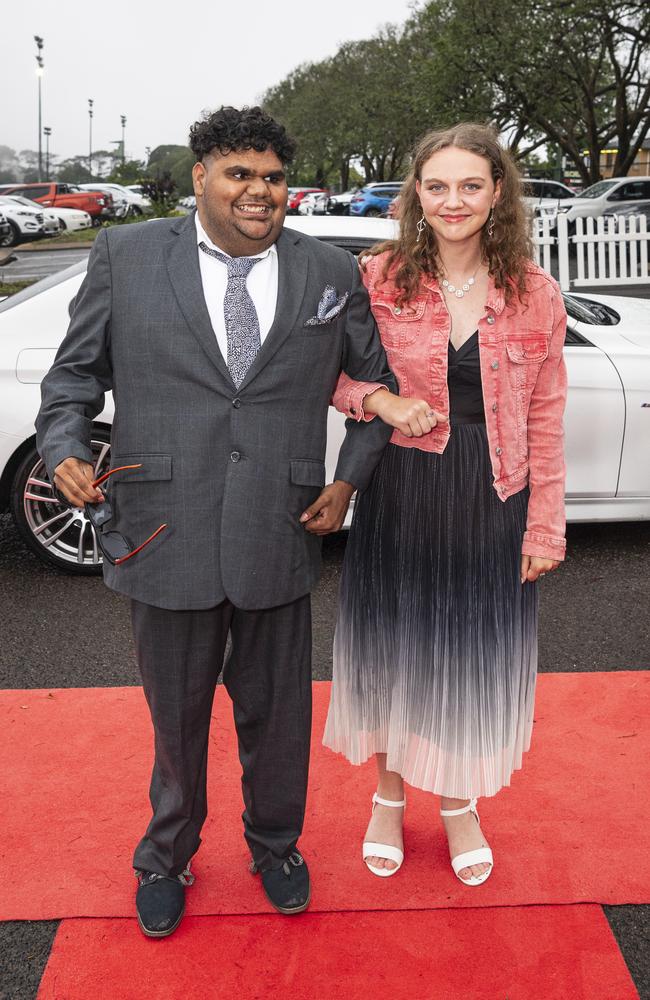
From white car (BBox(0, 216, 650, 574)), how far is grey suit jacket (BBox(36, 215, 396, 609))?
2272mm

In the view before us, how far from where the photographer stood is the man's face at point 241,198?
87.2 inches

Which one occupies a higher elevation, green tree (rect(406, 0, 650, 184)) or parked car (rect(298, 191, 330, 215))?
green tree (rect(406, 0, 650, 184))

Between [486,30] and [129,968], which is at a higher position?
[486,30]

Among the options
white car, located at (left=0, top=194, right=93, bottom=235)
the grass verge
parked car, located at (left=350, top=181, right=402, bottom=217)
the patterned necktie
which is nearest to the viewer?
the patterned necktie

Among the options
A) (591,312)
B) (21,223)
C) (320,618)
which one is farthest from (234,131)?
(21,223)

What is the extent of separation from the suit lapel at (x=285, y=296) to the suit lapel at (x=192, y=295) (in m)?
0.09

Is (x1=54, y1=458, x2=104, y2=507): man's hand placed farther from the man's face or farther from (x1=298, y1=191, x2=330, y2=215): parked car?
(x1=298, y1=191, x2=330, y2=215): parked car

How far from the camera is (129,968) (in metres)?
2.39

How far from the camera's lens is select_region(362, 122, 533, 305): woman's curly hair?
2469 millimetres

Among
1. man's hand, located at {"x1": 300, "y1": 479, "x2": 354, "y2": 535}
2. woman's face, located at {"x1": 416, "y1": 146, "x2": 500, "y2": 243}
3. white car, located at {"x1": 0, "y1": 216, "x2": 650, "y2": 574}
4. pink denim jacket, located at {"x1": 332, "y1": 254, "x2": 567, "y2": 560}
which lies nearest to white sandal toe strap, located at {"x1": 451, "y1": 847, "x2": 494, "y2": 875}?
pink denim jacket, located at {"x1": 332, "y1": 254, "x2": 567, "y2": 560}

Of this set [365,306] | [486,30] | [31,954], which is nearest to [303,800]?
[31,954]

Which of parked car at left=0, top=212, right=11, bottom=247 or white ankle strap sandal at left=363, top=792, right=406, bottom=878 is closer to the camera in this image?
white ankle strap sandal at left=363, top=792, right=406, bottom=878

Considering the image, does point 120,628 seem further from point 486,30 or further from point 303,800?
point 486,30

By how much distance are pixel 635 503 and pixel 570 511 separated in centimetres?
35
